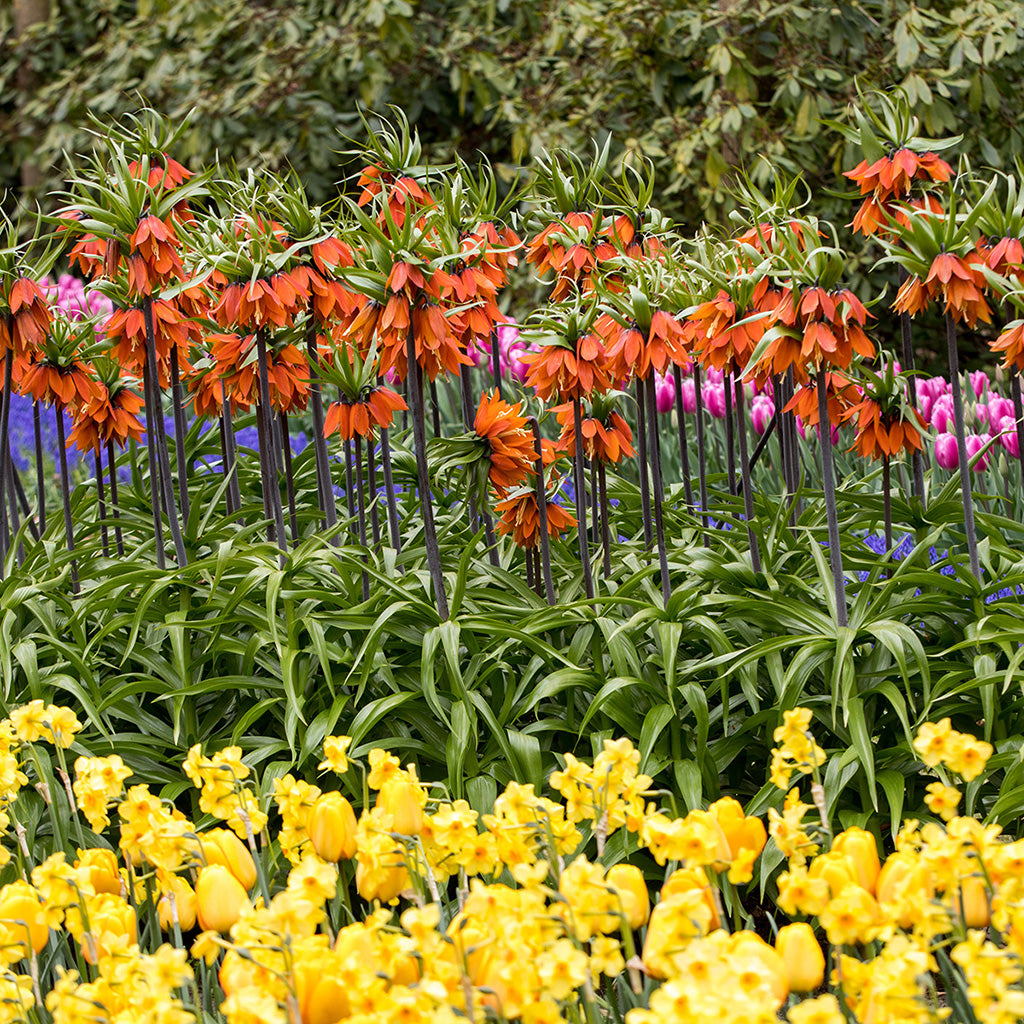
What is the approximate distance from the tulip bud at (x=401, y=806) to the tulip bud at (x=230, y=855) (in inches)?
8.9

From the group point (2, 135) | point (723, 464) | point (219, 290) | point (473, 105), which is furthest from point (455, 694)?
point (2, 135)

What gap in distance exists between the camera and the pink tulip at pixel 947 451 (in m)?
3.91

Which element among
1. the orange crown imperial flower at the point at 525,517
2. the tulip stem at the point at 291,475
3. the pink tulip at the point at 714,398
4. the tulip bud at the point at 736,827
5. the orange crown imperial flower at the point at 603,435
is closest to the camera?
the tulip bud at the point at 736,827

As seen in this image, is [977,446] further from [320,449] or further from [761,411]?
[320,449]

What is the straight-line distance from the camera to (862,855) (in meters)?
1.50

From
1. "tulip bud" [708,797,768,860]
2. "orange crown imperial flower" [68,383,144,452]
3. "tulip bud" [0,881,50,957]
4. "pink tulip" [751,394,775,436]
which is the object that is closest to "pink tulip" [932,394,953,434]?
"pink tulip" [751,394,775,436]

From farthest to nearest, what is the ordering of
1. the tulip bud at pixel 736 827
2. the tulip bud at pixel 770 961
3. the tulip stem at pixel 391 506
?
the tulip stem at pixel 391 506 < the tulip bud at pixel 736 827 < the tulip bud at pixel 770 961

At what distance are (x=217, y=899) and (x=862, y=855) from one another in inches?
31.8

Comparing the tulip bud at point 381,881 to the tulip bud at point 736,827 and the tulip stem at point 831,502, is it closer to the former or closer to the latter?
the tulip bud at point 736,827

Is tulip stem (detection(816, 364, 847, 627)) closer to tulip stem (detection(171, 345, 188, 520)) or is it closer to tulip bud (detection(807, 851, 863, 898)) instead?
tulip bud (detection(807, 851, 863, 898))

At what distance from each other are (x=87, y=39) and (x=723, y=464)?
928cm

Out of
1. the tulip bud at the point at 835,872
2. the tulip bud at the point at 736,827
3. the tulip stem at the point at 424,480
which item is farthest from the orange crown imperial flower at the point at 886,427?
the tulip bud at the point at 835,872

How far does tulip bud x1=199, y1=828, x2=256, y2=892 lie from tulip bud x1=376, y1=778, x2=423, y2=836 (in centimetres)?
23

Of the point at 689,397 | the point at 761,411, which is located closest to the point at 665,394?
the point at 689,397
